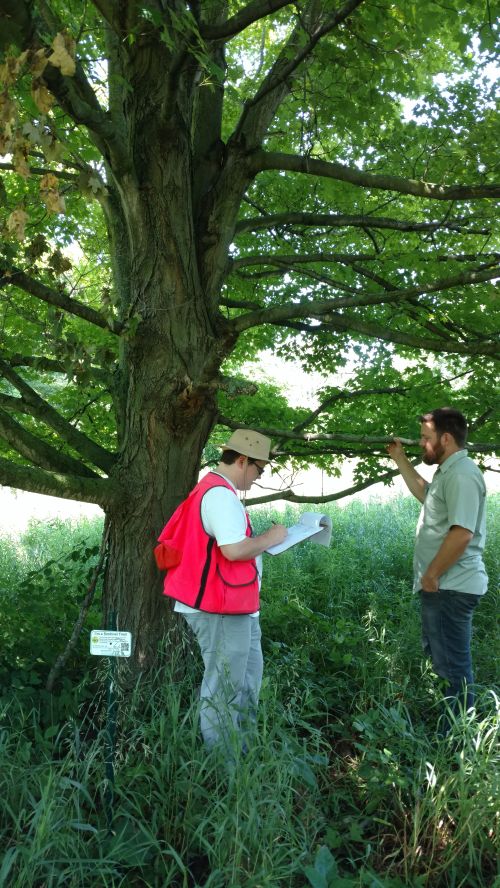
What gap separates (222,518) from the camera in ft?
10.6

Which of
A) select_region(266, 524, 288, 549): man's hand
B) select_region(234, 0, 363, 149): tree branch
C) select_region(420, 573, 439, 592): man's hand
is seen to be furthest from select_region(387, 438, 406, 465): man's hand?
select_region(234, 0, 363, 149): tree branch

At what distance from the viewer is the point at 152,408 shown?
155 inches

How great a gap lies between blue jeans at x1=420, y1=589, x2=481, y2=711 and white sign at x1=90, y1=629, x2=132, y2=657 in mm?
1833

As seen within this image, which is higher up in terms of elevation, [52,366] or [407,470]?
[52,366]

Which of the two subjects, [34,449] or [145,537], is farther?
[145,537]

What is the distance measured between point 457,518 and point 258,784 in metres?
1.74

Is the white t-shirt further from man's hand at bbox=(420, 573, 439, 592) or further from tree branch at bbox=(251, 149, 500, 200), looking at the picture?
tree branch at bbox=(251, 149, 500, 200)

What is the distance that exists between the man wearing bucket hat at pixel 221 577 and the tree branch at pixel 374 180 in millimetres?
1676

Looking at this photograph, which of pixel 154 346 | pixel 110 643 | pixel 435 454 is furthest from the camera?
pixel 435 454

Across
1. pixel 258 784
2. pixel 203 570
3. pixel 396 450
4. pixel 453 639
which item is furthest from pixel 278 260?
pixel 258 784

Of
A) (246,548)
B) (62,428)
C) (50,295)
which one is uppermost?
(50,295)

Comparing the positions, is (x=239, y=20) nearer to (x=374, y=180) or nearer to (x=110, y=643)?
(x=374, y=180)

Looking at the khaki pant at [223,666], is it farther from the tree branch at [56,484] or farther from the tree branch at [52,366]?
the tree branch at [52,366]

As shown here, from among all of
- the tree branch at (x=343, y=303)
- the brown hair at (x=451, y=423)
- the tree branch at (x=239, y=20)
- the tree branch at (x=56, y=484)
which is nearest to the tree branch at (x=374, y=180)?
the tree branch at (x=343, y=303)
